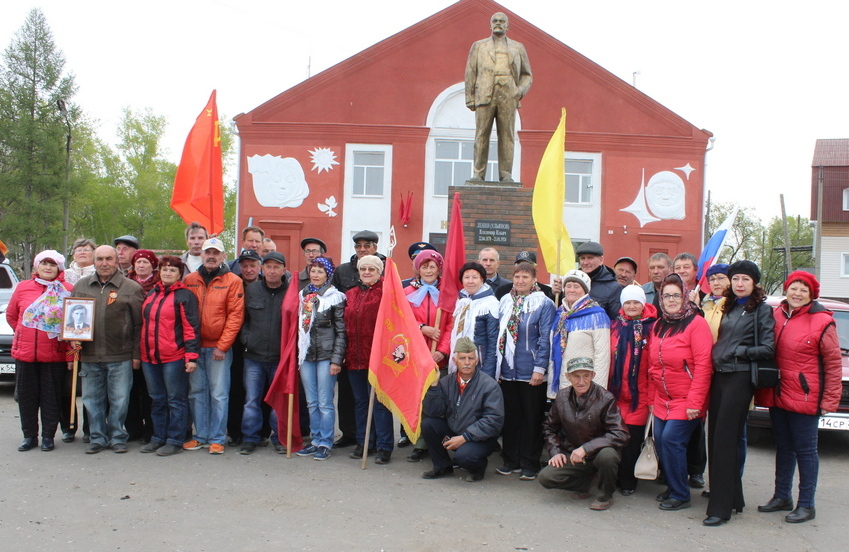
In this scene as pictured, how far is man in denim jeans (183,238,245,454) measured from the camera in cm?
618

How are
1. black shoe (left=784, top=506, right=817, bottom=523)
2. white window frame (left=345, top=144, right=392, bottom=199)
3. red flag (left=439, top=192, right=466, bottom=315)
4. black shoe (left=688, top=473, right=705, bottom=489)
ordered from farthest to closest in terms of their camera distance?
white window frame (left=345, top=144, right=392, bottom=199) < red flag (left=439, top=192, right=466, bottom=315) < black shoe (left=688, top=473, right=705, bottom=489) < black shoe (left=784, top=506, right=817, bottom=523)

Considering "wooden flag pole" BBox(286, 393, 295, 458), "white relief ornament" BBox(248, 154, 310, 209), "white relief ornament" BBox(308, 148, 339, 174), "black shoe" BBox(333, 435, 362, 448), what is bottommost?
"black shoe" BBox(333, 435, 362, 448)

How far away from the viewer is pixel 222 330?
6.20 metres

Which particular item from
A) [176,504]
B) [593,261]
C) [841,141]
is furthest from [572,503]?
[841,141]

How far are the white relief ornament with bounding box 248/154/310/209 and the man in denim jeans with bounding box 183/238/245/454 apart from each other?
1506 cm

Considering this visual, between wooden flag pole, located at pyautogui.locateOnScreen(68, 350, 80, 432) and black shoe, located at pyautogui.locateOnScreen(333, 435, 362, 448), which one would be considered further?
black shoe, located at pyautogui.locateOnScreen(333, 435, 362, 448)

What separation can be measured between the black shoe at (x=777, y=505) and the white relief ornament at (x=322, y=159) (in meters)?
17.7

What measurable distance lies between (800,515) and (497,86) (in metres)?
7.09

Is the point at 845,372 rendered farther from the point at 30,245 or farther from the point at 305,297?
the point at 30,245

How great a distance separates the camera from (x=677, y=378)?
493 centimetres

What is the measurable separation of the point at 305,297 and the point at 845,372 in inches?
212

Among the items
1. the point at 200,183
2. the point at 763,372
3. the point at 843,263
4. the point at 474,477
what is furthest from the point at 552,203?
the point at 843,263

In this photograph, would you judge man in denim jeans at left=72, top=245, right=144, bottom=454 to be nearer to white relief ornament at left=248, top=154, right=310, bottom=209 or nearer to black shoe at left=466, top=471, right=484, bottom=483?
black shoe at left=466, top=471, right=484, bottom=483

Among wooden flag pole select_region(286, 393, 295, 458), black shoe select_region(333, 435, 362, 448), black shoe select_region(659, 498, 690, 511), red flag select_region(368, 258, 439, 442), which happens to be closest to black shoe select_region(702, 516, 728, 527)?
black shoe select_region(659, 498, 690, 511)
